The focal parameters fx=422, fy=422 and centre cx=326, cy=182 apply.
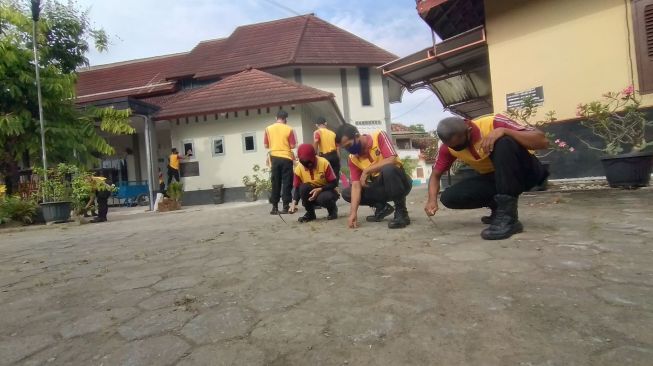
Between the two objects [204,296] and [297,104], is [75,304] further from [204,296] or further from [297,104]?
[297,104]

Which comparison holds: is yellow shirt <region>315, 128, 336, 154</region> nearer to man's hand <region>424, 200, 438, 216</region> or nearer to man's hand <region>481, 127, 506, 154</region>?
man's hand <region>424, 200, 438, 216</region>

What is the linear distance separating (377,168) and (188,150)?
10.4 m

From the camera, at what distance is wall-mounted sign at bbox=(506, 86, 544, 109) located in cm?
710

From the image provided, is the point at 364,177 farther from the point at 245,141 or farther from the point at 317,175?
the point at 245,141

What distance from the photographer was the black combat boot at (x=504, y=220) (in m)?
3.04

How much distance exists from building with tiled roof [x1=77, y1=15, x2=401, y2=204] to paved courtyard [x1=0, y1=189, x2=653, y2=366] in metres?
9.32

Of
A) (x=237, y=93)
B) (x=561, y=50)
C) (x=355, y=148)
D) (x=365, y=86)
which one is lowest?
(x=355, y=148)

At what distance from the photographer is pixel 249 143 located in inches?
504

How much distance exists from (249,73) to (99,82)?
10570 mm

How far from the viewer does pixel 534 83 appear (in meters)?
7.19

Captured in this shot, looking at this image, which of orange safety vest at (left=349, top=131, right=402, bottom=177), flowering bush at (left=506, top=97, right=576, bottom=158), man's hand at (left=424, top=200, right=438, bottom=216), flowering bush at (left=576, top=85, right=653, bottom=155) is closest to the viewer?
man's hand at (left=424, top=200, right=438, bottom=216)

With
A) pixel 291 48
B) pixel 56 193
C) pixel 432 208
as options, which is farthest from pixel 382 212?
pixel 291 48

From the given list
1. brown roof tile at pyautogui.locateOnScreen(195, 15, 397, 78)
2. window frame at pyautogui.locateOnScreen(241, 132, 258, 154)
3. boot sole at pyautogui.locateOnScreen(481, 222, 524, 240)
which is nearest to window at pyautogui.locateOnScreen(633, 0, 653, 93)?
boot sole at pyautogui.locateOnScreen(481, 222, 524, 240)

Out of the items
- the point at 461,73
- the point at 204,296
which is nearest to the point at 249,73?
the point at 461,73
